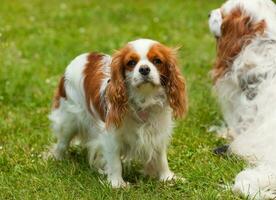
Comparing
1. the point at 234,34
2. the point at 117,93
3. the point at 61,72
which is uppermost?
the point at 234,34

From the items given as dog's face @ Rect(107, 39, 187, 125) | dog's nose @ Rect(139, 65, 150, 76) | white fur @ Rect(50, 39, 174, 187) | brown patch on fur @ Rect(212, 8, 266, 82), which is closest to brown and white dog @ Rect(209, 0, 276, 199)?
brown patch on fur @ Rect(212, 8, 266, 82)

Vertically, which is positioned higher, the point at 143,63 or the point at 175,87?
the point at 143,63

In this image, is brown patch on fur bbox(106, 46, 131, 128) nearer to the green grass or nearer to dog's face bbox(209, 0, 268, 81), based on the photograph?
the green grass

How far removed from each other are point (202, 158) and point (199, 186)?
669 millimetres

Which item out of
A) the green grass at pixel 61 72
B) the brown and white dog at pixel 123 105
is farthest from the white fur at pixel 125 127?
the green grass at pixel 61 72

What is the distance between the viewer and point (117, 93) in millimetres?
5535

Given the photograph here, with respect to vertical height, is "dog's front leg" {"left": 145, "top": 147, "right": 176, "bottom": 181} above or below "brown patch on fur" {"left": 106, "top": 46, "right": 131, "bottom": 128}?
below

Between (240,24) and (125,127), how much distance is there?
1.89 m

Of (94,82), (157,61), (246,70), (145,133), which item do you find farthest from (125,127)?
(246,70)

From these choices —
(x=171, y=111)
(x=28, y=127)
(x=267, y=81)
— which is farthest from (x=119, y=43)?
(x=171, y=111)

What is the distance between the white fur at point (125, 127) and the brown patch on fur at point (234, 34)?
1497 millimetres

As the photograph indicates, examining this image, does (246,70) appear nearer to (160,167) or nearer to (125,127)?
(160,167)

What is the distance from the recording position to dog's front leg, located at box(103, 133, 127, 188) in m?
5.82

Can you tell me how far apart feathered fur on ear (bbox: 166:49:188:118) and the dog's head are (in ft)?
4.96
